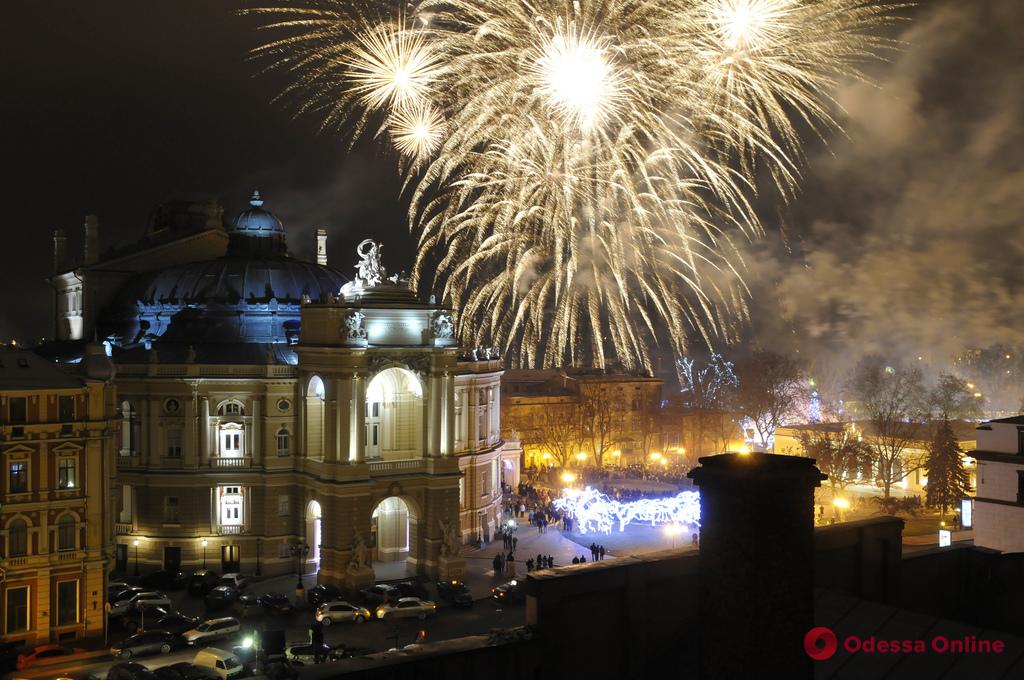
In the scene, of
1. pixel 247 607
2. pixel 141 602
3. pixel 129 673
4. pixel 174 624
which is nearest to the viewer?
pixel 129 673

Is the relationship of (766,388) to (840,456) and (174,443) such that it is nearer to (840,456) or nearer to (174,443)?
(840,456)

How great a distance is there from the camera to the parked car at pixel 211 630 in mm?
38000

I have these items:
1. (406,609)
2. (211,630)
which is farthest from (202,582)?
(406,609)

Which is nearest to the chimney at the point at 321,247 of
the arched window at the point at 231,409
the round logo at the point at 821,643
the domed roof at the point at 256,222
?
the domed roof at the point at 256,222

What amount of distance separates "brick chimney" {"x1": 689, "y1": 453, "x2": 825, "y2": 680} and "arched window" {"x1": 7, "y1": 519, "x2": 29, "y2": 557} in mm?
32994

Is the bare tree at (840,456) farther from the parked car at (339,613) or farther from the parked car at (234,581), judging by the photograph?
the parked car at (234,581)

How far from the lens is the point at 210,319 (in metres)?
57.4

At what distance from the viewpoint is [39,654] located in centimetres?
3528

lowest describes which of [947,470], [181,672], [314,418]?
[181,672]

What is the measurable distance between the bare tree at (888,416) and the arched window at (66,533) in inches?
2172

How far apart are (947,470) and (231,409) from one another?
48.5 metres

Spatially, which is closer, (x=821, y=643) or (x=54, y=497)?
(x=821, y=643)

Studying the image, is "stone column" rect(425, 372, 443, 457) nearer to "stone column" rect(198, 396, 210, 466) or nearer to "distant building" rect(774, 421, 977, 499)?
"stone column" rect(198, 396, 210, 466)

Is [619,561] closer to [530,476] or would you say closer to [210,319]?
[210,319]
